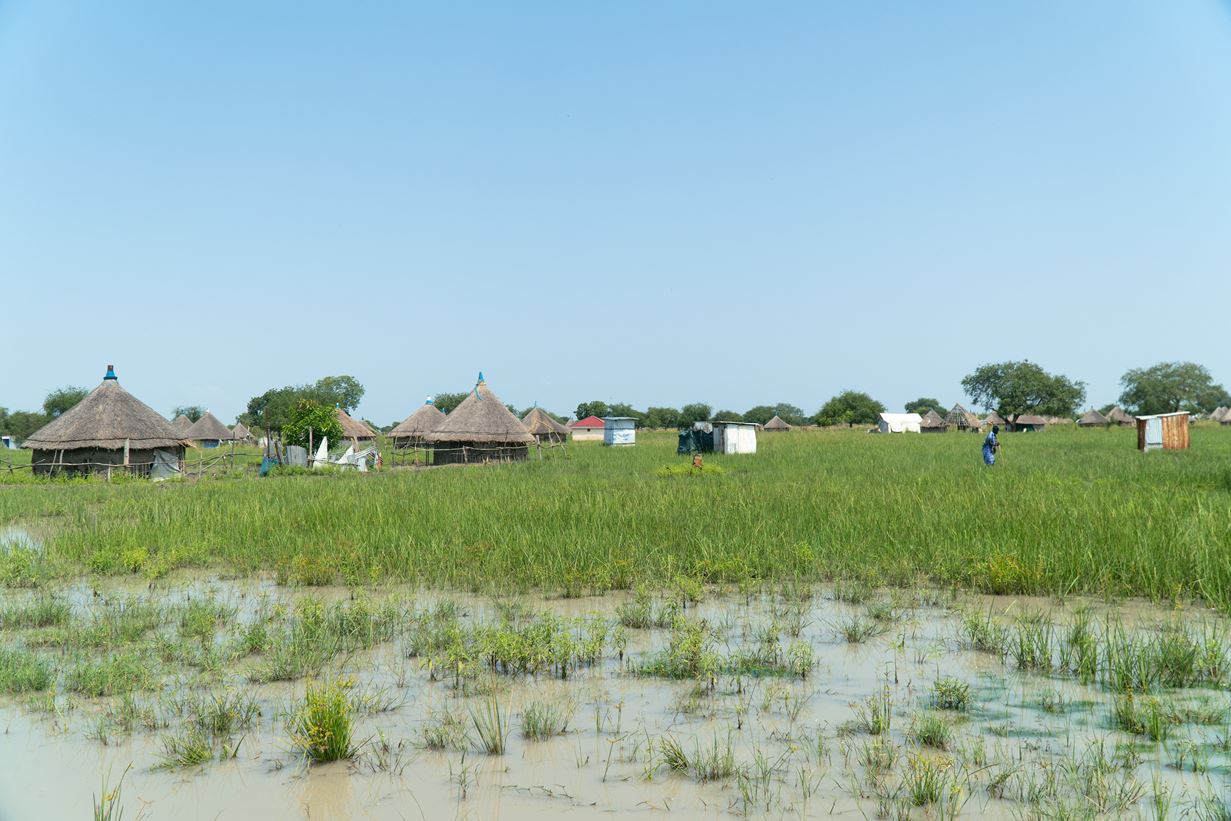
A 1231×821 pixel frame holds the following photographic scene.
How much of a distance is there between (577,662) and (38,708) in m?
2.75

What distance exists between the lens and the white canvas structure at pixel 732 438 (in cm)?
2689

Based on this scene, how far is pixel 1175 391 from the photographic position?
254ft

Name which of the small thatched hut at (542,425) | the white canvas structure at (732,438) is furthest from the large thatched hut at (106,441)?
the small thatched hut at (542,425)

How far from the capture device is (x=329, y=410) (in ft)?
91.2

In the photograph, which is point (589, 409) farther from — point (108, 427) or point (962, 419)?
point (108, 427)

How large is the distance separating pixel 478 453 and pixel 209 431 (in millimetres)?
24487

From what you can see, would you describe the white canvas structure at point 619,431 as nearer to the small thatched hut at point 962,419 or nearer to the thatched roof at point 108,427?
the thatched roof at point 108,427

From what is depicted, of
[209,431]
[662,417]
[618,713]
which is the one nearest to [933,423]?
[662,417]

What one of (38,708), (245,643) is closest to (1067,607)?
(245,643)

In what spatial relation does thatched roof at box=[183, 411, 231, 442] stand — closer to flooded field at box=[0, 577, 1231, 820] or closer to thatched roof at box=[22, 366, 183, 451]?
thatched roof at box=[22, 366, 183, 451]

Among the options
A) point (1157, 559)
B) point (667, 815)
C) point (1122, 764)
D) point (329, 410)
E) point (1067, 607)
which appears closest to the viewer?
point (667, 815)

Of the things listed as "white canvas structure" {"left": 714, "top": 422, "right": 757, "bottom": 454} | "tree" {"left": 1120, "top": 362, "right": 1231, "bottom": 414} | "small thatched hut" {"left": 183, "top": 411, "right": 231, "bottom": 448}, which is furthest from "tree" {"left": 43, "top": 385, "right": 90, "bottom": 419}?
"tree" {"left": 1120, "top": 362, "right": 1231, "bottom": 414}

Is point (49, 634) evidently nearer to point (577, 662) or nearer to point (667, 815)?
point (577, 662)

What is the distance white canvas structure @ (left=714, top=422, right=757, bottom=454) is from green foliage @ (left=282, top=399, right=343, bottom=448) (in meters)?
12.8
